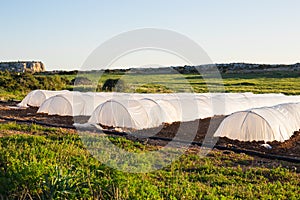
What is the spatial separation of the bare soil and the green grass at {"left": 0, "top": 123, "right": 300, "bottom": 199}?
151cm

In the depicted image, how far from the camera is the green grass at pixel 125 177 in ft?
17.0

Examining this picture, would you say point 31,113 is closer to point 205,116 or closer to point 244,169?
point 205,116

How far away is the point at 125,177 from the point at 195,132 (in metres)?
7.00

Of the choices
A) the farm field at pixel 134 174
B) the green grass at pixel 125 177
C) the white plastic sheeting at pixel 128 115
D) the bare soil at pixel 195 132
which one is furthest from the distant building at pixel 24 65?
Answer: the green grass at pixel 125 177

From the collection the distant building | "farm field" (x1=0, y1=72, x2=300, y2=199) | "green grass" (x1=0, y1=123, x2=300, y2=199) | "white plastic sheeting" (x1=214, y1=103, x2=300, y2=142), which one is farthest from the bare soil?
the distant building

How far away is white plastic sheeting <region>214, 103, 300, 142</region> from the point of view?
11.0 metres

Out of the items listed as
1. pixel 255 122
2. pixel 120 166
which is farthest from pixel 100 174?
pixel 255 122

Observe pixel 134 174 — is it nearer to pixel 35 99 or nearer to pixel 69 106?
pixel 69 106

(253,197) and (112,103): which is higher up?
(112,103)

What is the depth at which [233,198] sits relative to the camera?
5648mm

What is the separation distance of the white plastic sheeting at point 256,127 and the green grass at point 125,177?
221 cm

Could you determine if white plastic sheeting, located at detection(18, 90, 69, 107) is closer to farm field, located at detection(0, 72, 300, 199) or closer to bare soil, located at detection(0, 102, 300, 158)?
bare soil, located at detection(0, 102, 300, 158)

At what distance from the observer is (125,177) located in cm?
558

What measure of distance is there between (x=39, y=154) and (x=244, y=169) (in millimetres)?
3967
